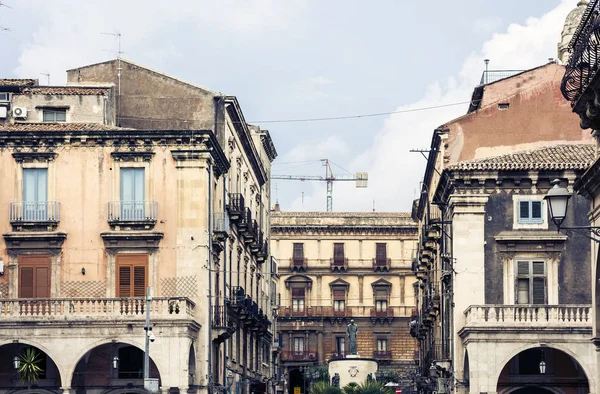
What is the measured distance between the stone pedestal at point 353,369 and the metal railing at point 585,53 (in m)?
70.5

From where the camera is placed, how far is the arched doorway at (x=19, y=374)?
172ft

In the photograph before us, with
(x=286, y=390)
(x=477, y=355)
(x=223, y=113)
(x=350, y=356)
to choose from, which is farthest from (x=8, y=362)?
(x=286, y=390)

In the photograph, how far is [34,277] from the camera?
53.1 m

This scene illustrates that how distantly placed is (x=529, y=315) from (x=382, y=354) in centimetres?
6379

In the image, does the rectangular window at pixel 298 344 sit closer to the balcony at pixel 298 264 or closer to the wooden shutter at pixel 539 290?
the balcony at pixel 298 264

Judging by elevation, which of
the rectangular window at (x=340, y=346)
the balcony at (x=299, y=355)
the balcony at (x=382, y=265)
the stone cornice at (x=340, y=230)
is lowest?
the balcony at (x=299, y=355)

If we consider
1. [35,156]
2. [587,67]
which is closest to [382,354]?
[35,156]

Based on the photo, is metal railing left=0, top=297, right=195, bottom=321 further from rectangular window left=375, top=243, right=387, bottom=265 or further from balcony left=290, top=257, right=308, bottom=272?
rectangular window left=375, top=243, right=387, bottom=265

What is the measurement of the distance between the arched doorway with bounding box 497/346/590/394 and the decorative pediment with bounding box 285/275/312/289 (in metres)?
63.4

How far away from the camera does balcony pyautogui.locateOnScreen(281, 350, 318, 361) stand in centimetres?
11638

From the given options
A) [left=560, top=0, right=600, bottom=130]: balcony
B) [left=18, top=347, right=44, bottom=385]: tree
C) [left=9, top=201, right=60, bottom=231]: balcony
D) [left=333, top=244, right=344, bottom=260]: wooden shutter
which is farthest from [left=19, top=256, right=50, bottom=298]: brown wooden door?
[left=333, top=244, right=344, bottom=260]: wooden shutter

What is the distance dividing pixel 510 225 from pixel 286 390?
6138cm

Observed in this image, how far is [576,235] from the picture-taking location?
54.4 m

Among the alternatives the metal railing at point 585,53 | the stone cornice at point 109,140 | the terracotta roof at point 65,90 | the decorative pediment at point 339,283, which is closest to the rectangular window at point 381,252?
the decorative pediment at point 339,283
